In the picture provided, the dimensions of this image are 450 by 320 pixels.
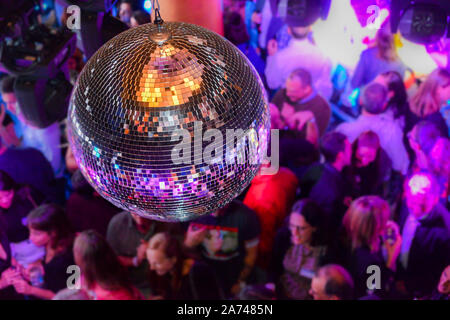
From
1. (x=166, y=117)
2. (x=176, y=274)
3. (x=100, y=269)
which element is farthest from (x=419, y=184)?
(x=166, y=117)

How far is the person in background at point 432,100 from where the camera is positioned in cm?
295

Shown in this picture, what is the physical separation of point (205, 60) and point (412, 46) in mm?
2242

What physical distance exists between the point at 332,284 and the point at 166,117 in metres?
2.91

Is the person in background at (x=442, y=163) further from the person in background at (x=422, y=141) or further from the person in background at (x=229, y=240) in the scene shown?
the person in background at (x=229, y=240)

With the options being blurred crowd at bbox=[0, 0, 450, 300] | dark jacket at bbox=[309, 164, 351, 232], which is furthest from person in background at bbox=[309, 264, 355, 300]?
dark jacket at bbox=[309, 164, 351, 232]

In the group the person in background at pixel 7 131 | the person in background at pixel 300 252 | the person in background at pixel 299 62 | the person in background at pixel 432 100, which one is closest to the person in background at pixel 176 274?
the person in background at pixel 300 252

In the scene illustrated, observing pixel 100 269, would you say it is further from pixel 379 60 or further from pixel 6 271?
pixel 379 60

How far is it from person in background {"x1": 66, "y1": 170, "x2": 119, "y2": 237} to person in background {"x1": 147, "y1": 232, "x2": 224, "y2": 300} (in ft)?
1.16

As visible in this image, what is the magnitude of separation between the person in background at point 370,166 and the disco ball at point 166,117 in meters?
2.26

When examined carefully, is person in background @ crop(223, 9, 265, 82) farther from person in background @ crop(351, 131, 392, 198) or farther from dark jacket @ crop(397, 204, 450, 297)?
dark jacket @ crop(397, 204, 450, 297)

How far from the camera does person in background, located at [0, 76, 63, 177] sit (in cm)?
316

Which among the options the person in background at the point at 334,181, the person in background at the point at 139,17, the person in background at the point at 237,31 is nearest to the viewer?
the person in background at the point at 139,17

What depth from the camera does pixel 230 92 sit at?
1018 mm
